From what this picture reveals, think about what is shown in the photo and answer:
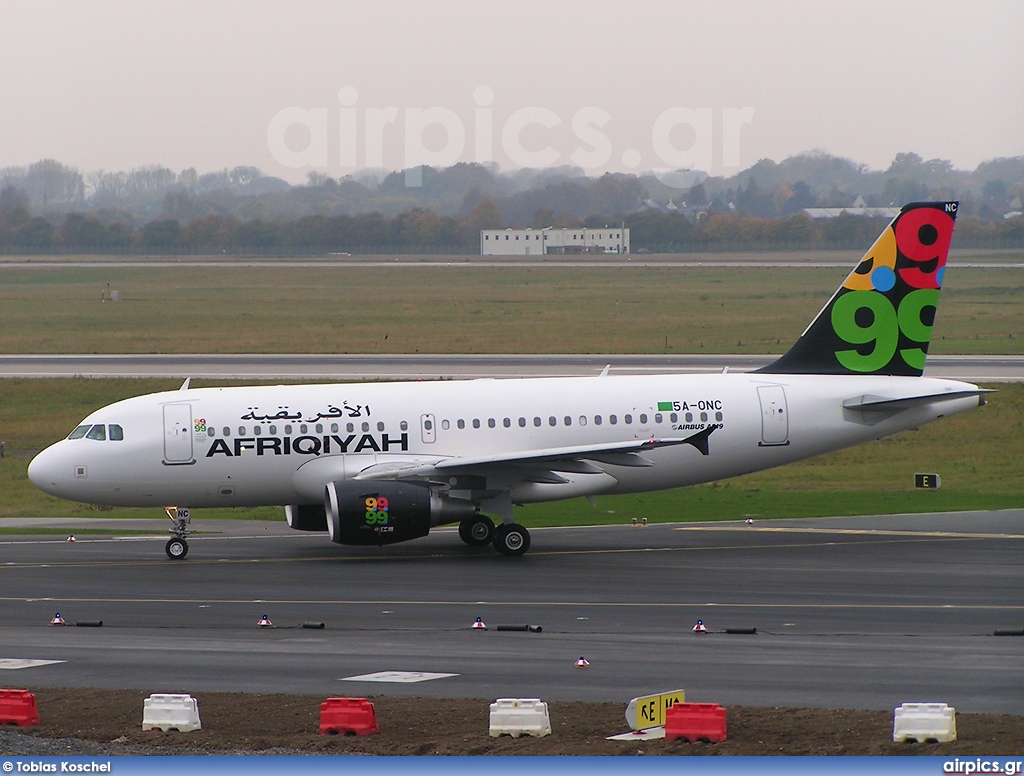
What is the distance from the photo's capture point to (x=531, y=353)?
83875 millimetres

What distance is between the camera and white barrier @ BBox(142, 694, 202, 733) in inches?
716

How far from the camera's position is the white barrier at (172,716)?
59.7 ft

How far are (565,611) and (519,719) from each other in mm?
10609

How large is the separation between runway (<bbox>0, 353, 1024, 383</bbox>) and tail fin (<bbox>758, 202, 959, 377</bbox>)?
1115 inches

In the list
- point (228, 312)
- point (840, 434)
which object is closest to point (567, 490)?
point (840, 434)

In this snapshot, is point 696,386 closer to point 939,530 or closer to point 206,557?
point 939,530

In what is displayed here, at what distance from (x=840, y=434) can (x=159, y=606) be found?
18.5m

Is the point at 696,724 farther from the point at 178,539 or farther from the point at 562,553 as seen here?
the point at 178,539

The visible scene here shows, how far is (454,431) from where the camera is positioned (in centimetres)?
3703

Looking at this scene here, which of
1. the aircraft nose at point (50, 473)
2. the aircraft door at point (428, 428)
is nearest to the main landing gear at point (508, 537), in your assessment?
the aircraft door at point (428, 428)

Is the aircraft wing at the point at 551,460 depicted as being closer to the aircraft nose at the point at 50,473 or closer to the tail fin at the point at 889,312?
the tail fin at the point at 889,312

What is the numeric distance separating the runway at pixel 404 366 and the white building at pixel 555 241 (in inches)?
4391

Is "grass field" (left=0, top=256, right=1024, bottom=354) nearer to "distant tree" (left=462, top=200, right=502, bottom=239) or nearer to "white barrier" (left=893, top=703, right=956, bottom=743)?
"distant tree" (left=462, top=200, right=502, bottom=239)

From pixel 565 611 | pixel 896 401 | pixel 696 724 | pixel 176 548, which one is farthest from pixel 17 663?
pixel 896 401
